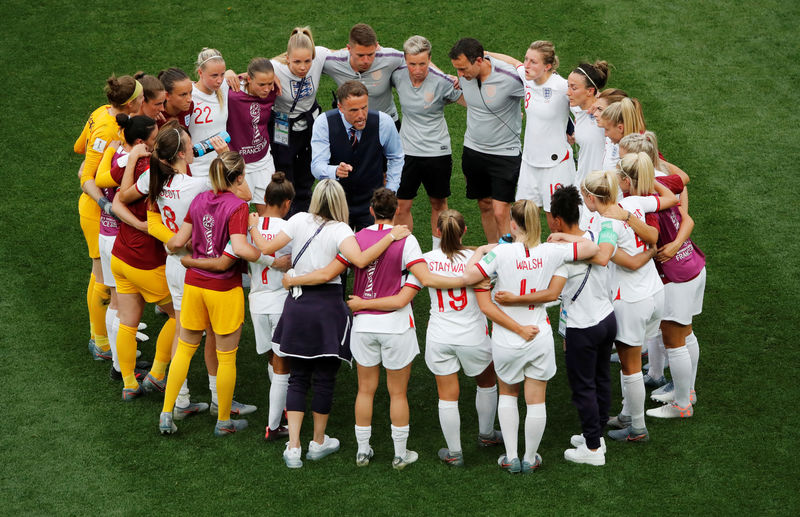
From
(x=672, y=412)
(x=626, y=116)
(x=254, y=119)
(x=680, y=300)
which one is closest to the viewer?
(x=680, y=300)

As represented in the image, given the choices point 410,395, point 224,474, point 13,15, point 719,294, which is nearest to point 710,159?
point 719,294

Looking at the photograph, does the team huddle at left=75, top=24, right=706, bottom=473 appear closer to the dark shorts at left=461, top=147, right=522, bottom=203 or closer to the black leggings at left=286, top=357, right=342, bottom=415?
the black leggings at left=286, top=357, right=342, bottom=415

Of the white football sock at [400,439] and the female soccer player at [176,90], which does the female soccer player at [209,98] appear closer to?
the female soccer player at [176,90]

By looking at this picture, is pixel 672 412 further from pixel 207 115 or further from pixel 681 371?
pixel 207 115

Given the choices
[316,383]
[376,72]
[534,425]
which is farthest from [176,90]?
[534,425]

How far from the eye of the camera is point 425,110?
811cm

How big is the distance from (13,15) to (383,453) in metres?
8.98

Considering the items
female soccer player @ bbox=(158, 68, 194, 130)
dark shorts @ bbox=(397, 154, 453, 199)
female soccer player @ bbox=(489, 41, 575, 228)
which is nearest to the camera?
female soccer player @ bbox=(158, 68, 194, 130)

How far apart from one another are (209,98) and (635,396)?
411 cm

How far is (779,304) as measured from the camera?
8.02m

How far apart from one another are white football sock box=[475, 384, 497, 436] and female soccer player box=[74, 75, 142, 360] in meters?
2.99

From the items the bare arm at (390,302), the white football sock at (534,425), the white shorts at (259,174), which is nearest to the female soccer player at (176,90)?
the white shorts at (259,174)

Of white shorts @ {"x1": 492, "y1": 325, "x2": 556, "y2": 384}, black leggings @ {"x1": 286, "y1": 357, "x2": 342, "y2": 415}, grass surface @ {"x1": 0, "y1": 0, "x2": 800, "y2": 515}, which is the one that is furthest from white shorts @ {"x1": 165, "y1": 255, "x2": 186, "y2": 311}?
white shorts @ {"x1": 492, "y1": 325, "x2": 556, "y2": 384}

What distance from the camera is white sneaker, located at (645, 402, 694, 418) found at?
21.7 ft
